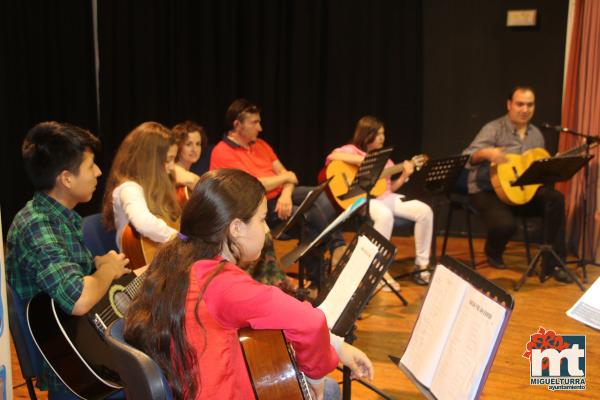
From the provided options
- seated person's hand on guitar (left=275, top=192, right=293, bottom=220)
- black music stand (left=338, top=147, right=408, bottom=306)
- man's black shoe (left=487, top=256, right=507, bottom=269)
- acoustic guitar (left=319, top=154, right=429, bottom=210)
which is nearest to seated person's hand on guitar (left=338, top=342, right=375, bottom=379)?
black music stand (left=338, top=147, right=408, bottom=306)

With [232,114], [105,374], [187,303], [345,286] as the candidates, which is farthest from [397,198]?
[187,303]

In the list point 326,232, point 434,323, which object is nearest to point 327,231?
point 326,232

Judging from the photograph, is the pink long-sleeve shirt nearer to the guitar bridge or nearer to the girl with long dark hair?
the girl with long dark hair

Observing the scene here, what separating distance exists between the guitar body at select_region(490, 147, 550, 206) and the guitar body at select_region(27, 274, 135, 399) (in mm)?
3578

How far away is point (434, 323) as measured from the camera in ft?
6.58

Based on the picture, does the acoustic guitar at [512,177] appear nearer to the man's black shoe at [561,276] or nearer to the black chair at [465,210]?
the black chair at [465,210]

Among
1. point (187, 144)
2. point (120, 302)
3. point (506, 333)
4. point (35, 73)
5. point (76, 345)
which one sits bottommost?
point (506, 333)

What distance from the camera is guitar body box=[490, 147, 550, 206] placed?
16.7ft

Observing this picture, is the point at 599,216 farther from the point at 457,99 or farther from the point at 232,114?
the point at 232,114

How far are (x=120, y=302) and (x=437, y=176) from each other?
9.26ft

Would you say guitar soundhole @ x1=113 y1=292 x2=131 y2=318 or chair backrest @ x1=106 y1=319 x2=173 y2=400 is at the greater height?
chair backrest @ x1=106 y1=319 x2=173 y2=400

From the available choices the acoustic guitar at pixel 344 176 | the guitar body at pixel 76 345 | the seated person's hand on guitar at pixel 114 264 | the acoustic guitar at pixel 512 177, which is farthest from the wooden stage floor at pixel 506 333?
the seated person's hand on guitar at pixel 114 264

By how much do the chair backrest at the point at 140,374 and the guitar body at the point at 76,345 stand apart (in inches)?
31.3

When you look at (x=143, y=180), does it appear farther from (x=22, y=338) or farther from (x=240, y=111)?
(x=240, y=111)
